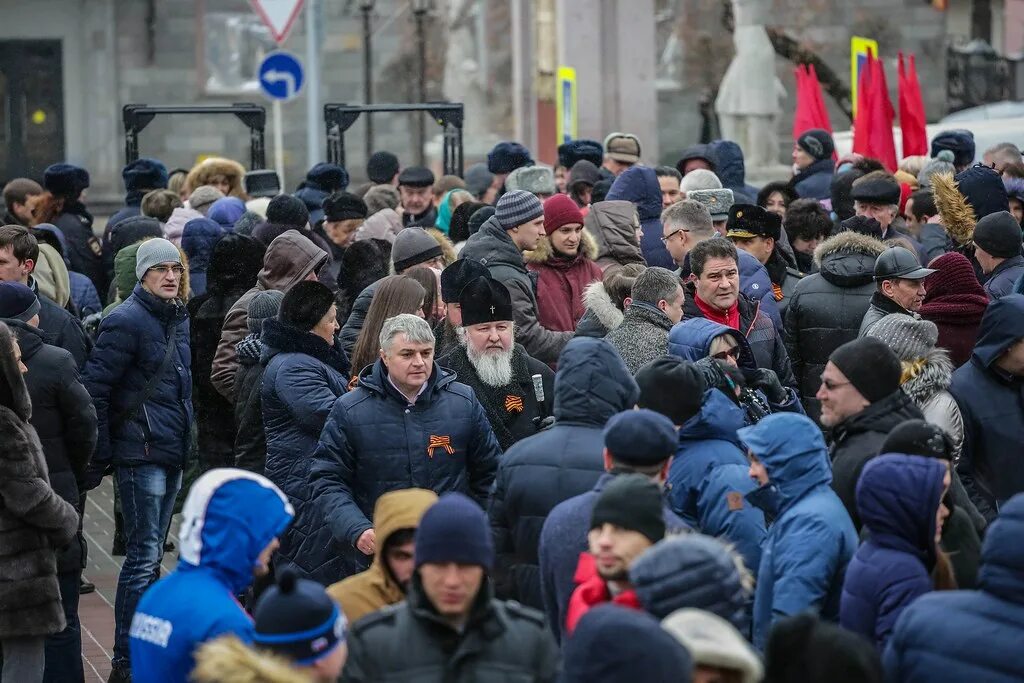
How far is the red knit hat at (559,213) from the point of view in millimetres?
9172

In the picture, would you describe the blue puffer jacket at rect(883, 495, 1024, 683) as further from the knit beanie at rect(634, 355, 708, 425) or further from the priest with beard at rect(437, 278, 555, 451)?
the priest with beard at rect(437, 278, 555, 451)

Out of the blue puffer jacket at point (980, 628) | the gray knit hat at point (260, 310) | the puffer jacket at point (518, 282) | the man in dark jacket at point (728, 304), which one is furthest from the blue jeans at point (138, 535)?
the blue puffer jacket at point (980, 628)

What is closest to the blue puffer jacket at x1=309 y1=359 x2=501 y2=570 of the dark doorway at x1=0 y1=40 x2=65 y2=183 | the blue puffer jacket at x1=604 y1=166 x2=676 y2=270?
the blue puffer jacket at x1=604 y1=166 x2=676 y2=270

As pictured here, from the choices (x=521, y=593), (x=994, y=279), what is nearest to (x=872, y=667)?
(x=521, y=593)

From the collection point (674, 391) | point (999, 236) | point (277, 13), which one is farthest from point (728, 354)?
point (277, 13)

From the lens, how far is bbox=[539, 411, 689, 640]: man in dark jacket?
5.39 meters

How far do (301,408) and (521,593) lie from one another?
180cm

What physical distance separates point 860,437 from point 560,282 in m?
3.15

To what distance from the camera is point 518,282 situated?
883 centimetres

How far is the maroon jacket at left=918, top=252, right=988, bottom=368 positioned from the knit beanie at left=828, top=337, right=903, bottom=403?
212cm

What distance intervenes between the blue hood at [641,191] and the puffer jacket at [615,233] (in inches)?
29.2

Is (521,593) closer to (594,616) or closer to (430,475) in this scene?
(430,475)

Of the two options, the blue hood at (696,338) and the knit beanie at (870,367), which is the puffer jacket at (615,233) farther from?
the knit beanie at (870,367)

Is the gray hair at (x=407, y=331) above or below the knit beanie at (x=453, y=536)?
above
